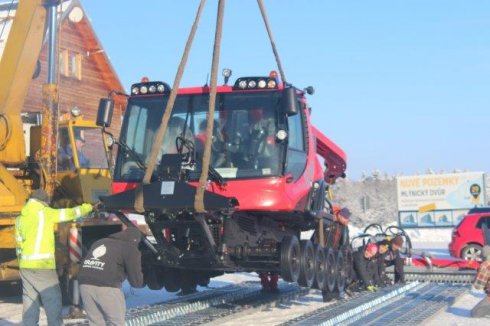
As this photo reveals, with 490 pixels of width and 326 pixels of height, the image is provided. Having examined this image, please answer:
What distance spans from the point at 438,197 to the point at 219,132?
28.2 m

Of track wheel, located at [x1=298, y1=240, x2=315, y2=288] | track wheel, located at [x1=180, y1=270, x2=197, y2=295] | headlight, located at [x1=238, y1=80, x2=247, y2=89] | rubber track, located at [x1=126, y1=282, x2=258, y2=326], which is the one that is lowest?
rubber track, located at [x1=126, y1=282, x2=258, y2=326]

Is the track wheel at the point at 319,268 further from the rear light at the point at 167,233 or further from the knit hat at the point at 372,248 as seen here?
the knit hat at the point at 372,248

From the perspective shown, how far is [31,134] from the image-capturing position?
464 inches

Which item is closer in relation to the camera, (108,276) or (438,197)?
(108,276)

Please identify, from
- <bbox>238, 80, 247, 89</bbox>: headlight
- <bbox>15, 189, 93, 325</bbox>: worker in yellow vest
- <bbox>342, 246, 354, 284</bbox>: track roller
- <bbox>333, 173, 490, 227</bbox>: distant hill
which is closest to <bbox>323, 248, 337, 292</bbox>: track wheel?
<bbox>342, 246, 354, 284</bbox>: track roller

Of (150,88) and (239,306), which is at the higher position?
(150,88)

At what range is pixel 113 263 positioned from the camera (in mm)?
6559

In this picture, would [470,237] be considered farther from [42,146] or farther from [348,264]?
[42,146]

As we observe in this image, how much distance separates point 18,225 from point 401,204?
30.2 m

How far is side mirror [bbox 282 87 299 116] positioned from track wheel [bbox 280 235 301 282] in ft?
5.20

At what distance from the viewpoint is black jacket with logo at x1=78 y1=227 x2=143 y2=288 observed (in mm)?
6523

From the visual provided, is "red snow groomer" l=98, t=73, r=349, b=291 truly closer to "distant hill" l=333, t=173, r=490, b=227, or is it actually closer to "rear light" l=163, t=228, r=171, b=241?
"rear light" l=163, t=228, r=171, b=241

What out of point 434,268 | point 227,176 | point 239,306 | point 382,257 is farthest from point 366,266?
point 227,176

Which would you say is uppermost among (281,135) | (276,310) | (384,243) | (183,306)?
(281,135)
